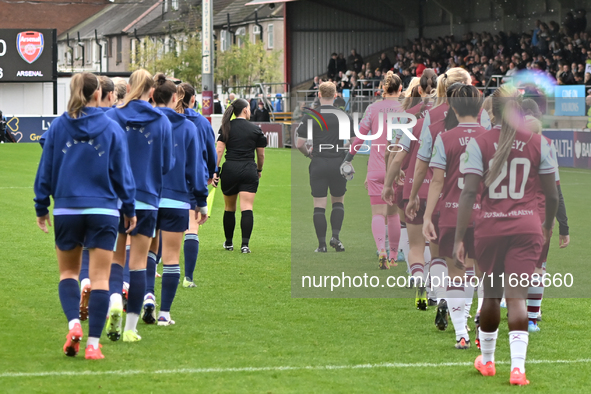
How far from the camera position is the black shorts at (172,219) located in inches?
269

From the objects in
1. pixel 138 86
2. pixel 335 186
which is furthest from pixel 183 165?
pixel 335 186

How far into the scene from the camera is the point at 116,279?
20.9 feet

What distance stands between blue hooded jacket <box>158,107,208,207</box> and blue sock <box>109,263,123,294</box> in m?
0.70

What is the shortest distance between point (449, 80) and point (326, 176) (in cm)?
391

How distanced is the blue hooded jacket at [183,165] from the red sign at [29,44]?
34.8m

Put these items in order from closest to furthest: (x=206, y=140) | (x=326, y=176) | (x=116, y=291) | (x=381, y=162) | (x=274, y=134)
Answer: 1. (x=116, y=291)
2. (x=206, y=140)
3. (x=381, y=162)
4. (x=326, y=176)
5. (x=274, y=134)

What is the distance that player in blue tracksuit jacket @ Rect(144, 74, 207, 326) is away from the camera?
6.82 metres

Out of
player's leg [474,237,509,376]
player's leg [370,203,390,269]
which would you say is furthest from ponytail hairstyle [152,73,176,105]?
player's leg [370,203,390,269]

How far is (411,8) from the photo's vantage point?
4425cm

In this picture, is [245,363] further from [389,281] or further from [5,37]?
[5,37]

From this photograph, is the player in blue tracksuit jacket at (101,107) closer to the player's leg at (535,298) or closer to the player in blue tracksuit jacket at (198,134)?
the player in blue tracksuit jacket at (198,134)

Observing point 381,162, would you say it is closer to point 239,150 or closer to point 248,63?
point 239,150

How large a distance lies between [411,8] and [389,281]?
1433 inches

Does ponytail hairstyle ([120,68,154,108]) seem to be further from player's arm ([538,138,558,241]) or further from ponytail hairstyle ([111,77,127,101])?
player's arm ([538,138,558,241])
